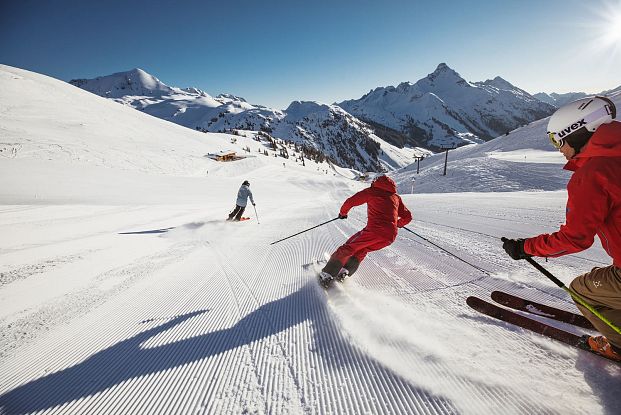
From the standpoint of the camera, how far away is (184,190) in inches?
860

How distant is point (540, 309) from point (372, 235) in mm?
2157

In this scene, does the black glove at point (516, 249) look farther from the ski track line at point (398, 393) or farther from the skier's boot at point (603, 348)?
the ski track line at point (398, 393)

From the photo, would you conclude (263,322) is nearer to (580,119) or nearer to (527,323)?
(527,323)

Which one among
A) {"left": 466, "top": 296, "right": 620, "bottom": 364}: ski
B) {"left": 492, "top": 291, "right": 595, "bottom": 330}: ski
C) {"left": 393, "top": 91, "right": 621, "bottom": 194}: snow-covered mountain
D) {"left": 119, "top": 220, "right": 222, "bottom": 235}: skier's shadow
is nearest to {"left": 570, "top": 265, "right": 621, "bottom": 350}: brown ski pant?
{"left": 466, "top": 296, "right": 620, "bottom": 364}: ski

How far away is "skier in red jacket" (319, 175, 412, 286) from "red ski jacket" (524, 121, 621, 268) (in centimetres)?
242

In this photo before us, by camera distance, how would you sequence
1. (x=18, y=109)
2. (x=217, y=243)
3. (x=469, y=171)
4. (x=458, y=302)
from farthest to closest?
(x=469, y=171)
(x=18, y=109)
(x=217, y=243)
(x=458, y=302)

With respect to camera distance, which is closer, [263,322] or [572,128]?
[572,128]

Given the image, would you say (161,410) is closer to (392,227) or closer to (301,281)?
(301,281)

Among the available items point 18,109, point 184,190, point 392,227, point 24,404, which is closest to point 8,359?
point 24,404

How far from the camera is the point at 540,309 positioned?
3250 mm

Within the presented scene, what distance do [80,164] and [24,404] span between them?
24595 millimetres

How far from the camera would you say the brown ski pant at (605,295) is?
224cm

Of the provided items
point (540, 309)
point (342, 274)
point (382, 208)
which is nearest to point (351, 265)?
point (342, 274)

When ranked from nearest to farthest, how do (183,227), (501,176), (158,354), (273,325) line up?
(158,354) < (273,325) < (183,227) < (501,176)
